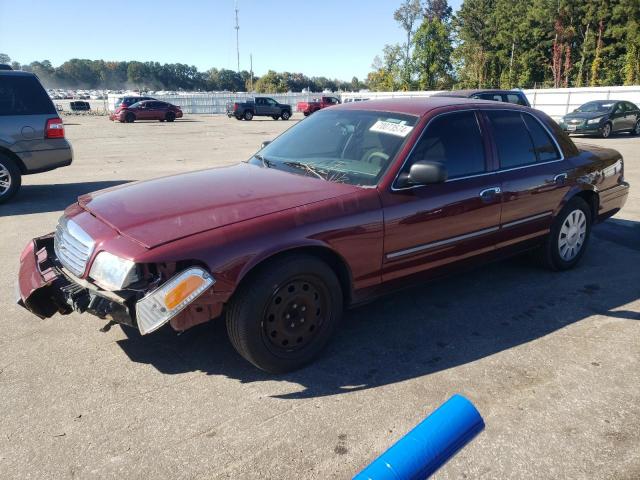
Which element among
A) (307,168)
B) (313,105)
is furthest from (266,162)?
(313,105)

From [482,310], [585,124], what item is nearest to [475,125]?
[482,310]

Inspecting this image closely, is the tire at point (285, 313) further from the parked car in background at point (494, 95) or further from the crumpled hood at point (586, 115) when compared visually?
the crumpled hood at point (586, 115)

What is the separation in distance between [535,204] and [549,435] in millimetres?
2336

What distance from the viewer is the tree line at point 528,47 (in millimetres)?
42562

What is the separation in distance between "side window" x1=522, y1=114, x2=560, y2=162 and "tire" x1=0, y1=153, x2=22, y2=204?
7.14 m

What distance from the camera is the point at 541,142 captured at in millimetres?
4648

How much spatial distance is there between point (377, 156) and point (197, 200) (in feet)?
4.31

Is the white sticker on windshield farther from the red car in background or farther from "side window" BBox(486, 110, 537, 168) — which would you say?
the red car in background

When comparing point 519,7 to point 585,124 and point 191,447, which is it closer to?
point 585,124

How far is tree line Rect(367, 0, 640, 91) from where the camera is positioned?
42562mm

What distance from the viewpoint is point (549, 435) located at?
2.62 m

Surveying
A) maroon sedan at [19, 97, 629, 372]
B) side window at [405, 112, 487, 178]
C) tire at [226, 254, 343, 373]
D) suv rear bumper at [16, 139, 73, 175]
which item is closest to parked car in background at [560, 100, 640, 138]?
maroon sedan at [19, 97, 629, 372]

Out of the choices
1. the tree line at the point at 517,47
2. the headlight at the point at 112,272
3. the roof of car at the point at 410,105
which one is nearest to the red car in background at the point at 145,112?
the tree line at the point at 517,47

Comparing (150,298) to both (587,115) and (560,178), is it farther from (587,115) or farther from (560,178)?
(587,115)
